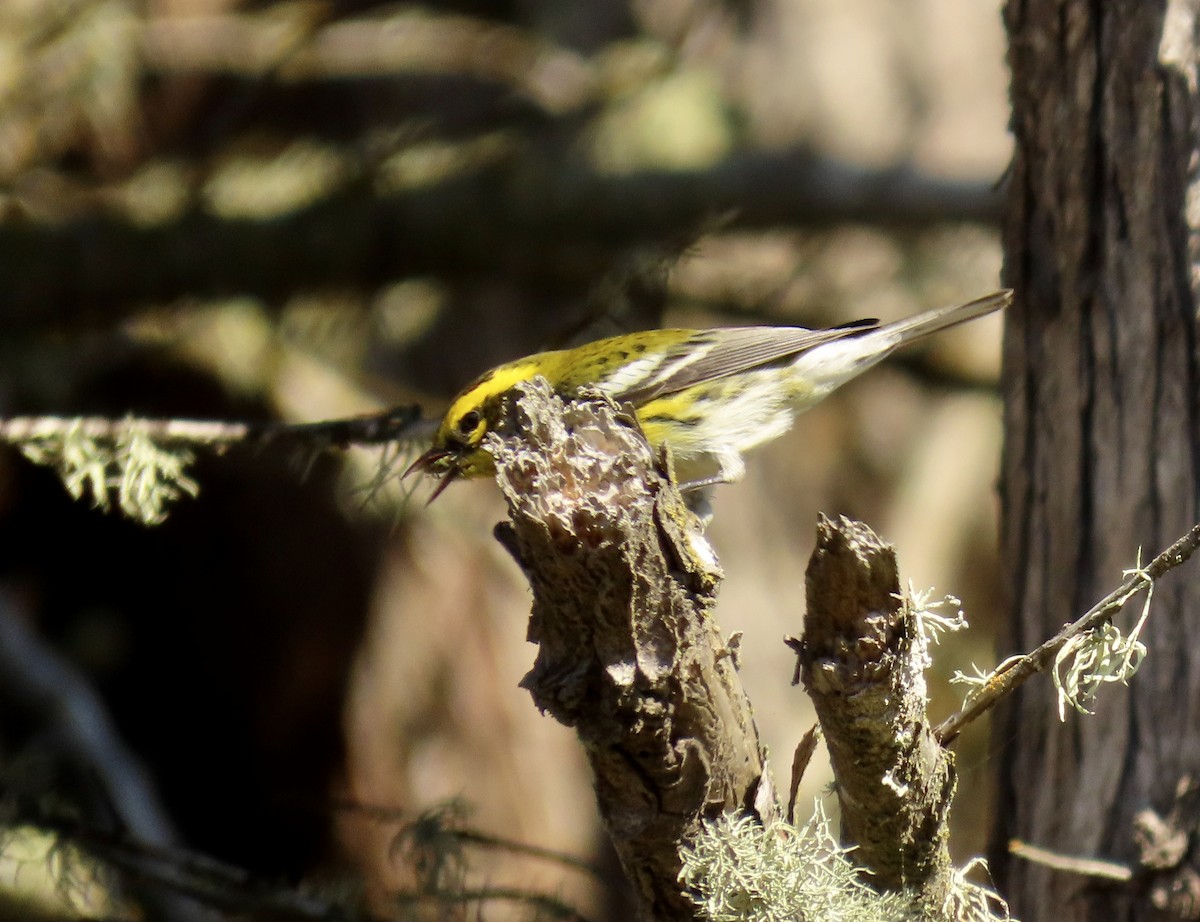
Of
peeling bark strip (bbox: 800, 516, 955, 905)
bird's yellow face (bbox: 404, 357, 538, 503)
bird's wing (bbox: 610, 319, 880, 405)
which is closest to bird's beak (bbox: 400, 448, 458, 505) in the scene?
bird's yellow face (bbox: 404, 357, 538, 503)

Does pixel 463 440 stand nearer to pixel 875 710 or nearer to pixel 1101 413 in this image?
pixel 1101 413

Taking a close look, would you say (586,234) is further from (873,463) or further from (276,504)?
(873,463)

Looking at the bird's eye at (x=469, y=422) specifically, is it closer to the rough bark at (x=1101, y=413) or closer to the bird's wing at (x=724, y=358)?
the bird's wing at (x=724, y=358)

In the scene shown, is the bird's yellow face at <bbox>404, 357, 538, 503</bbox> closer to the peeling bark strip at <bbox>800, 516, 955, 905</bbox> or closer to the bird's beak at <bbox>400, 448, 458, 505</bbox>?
the bird's beak at <bbox>400, 448, 458, 505</bbox>

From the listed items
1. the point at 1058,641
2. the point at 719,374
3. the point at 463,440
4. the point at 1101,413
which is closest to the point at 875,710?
the point at 1058,641

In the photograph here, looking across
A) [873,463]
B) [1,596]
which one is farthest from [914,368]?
[1,596]

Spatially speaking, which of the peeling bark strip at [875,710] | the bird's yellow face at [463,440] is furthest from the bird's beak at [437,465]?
the peeling bark strip at [875,710]
